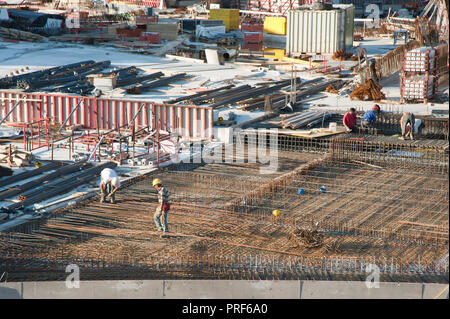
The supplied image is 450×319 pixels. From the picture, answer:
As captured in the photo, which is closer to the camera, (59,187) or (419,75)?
(59,187)

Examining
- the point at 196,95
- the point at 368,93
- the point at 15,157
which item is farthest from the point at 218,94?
the point at 15,157

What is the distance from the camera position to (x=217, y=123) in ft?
85.4

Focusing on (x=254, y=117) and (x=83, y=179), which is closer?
(x=83, y=179)

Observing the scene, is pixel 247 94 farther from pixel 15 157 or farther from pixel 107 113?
pixel 15 157

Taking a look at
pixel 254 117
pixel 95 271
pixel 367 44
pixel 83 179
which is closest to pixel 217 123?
pixel 254 117

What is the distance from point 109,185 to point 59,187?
148cm

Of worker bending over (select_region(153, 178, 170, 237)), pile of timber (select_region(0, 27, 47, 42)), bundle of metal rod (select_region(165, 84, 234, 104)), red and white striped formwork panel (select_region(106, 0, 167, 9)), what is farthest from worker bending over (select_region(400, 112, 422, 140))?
red and white striped formwork panel (select_region(106, 0, 167, 9))

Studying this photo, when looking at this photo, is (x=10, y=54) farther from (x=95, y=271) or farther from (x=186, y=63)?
(x=95, y=271)

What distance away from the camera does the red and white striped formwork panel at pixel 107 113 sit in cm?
2495

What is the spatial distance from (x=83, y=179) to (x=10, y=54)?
22.6 meters

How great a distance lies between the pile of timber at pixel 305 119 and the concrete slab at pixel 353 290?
11673 mm

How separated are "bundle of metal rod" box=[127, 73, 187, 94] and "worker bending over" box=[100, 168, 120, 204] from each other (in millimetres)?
13579

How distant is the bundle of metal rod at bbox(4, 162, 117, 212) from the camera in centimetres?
1822

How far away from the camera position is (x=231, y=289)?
1357 cm
